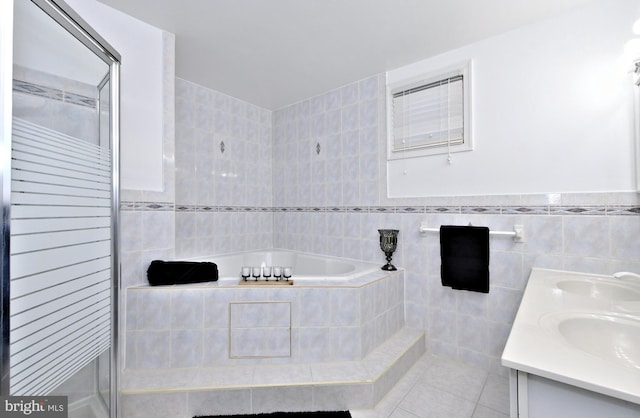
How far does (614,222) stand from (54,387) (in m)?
2.89

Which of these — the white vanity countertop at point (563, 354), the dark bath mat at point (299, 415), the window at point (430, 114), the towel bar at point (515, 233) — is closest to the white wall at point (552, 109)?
the window at point (430, 114)

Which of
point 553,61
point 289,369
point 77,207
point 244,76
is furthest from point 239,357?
point 553,61

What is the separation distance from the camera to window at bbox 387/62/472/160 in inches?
88.4

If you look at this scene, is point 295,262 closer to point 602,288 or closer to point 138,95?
point 138,95

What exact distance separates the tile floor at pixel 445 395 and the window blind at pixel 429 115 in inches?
68.2

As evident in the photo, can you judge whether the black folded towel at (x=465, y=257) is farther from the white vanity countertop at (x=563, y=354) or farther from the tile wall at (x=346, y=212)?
the white vanity countertop at (x=563, y=354)

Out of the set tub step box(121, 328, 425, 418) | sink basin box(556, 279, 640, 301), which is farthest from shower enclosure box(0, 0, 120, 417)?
sink basin box(556, 279, 640, 301)

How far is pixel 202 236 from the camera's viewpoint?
9.64ft

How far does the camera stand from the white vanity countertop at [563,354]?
0.59 m

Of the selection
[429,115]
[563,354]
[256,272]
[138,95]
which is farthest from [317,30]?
[563,354]

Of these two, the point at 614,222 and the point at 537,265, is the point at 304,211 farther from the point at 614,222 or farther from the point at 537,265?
the point at 614,222

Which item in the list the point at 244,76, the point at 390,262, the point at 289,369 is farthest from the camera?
the point at 244,76

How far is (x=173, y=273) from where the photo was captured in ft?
6.35

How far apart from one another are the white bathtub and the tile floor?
34.2 inches
